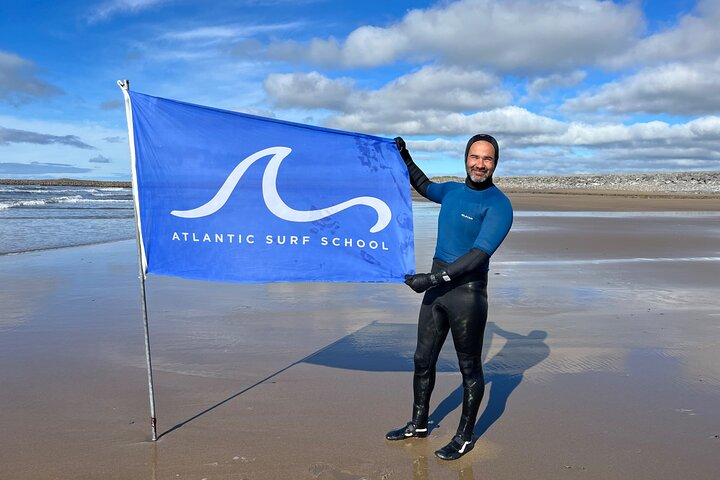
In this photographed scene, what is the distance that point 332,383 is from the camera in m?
5.50

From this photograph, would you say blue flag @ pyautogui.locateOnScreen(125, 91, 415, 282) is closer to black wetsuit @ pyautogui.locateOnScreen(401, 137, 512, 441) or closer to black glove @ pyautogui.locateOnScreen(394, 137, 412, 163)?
black glove @ pyautogui.locateOnScreen(394, 137, 412, 163)

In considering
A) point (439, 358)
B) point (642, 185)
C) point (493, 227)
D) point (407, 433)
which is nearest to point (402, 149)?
point (493, 227)

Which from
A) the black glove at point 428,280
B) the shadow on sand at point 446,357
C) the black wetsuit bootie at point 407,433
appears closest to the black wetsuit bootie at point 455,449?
the black wetsuit bootie at point 407,433

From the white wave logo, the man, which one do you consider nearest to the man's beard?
the man

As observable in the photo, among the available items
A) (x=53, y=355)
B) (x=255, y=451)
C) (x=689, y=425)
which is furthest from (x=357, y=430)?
(x=53, y=355)

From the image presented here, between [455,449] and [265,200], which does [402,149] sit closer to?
[265,200]

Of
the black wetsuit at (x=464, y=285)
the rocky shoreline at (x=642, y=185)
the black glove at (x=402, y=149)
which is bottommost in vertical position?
the rocky shoreline at (x=642, y=185)

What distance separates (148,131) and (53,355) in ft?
10.4

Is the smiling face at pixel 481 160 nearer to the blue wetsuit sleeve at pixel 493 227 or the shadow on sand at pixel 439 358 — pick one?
the blue wetsuit sleeve at pixel 493 227

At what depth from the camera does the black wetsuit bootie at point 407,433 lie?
14.3 feet

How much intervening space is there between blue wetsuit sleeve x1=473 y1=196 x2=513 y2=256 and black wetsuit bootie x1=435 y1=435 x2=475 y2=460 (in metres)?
1.38

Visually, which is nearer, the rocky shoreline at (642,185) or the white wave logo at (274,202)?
the white wave logo at (274,202)

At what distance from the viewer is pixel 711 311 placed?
8547 millimetres

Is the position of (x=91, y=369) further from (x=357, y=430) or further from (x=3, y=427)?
(x=357, y=430)
